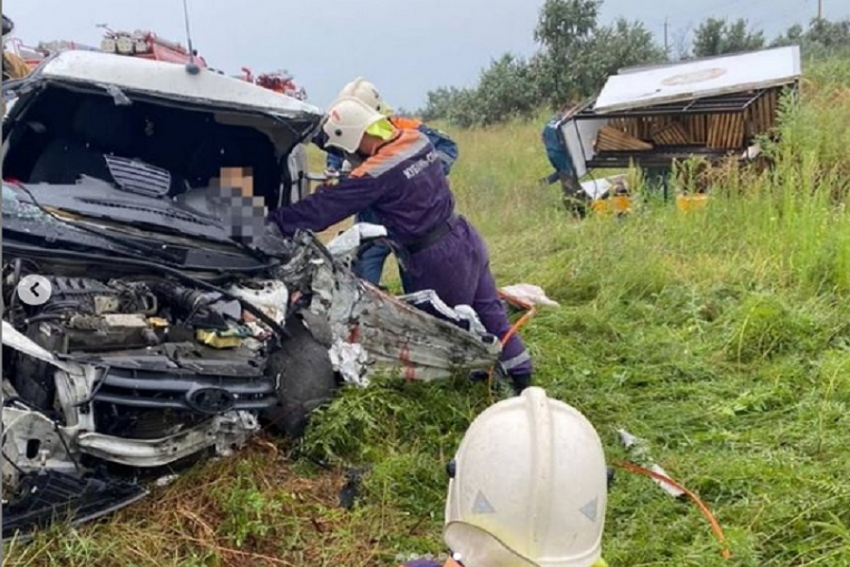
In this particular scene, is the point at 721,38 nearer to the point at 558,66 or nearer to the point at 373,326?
the point at 558,66

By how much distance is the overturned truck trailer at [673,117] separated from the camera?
28.7 ft

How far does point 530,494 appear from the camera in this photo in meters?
1.73

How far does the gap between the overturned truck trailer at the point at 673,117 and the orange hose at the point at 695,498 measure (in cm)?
551

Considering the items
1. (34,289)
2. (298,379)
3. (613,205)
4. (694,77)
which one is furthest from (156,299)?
(694,77)

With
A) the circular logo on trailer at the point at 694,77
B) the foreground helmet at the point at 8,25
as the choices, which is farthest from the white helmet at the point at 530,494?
the circular logo on trailer at the point at 694,77

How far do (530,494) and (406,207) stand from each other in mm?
2804

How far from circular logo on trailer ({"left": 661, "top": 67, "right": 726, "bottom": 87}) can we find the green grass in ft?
4.95

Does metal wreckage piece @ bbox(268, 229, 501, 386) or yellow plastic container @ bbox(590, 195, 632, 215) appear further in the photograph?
yellow plastic container @ bbox(590, 195, 632, 215)

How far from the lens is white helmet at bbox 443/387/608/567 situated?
5.59 ft

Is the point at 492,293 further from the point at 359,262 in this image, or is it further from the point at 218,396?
the point at 218,396

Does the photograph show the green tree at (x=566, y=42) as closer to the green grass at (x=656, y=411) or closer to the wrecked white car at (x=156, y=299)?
the green grass at (x=656, y=411)

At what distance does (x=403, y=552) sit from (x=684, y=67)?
818 centimetres

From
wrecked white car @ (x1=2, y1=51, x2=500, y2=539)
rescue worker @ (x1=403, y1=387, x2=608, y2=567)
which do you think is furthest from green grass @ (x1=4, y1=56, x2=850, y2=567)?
rescue worker @ (x1=403, y1=387, x2=608, y2=567)

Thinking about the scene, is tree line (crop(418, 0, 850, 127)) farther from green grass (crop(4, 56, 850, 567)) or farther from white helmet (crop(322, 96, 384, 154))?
white helmet (crop(322, 96, 384, 154))
